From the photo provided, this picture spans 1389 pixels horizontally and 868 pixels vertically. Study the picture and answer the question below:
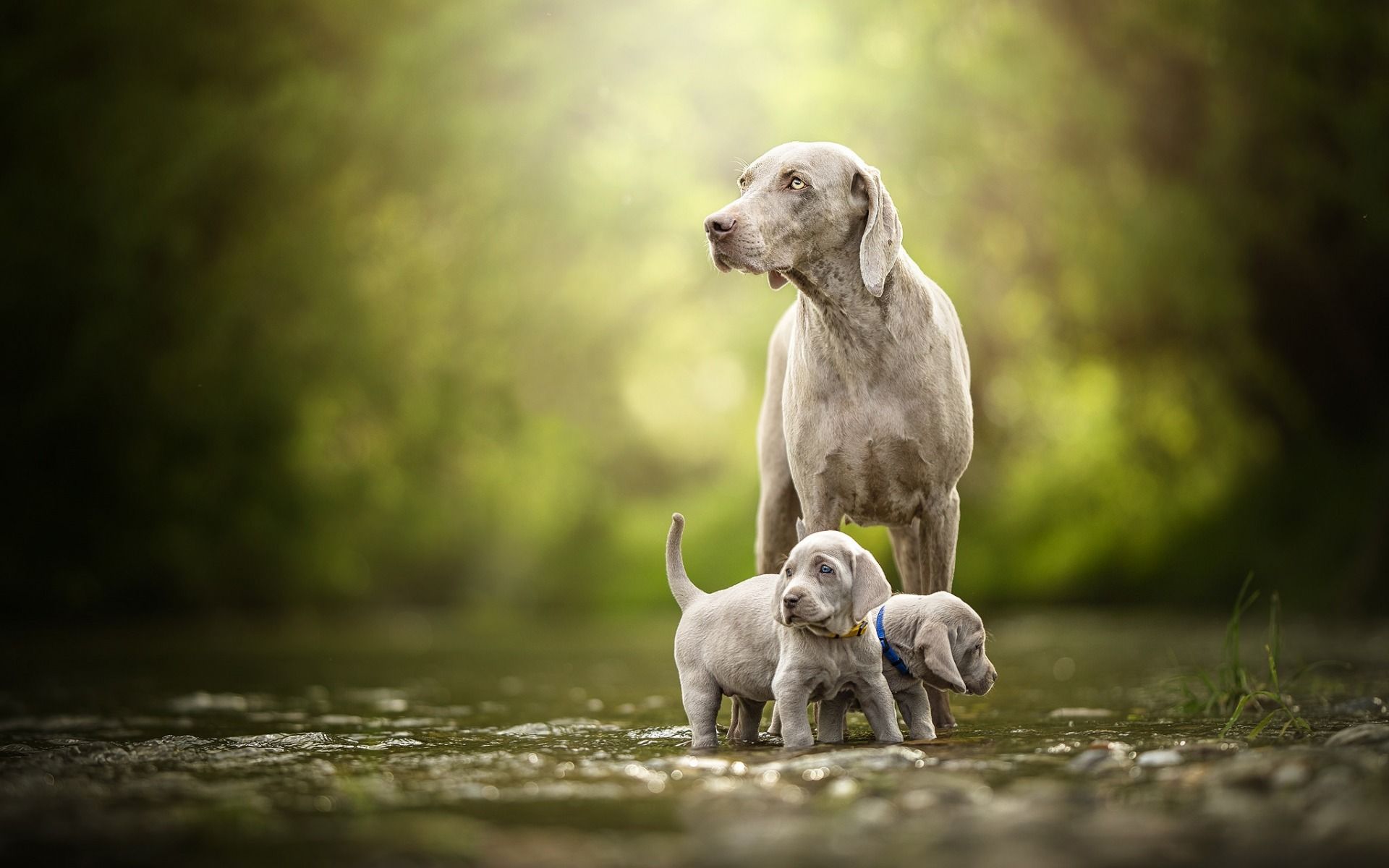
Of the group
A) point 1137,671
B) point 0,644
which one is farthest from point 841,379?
point 0,644

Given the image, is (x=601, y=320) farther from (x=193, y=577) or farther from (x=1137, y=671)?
(x=1137, y=671)

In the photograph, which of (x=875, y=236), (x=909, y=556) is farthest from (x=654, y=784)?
(x=909, y=556)

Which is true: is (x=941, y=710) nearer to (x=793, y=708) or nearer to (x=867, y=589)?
(x=793, y=708)

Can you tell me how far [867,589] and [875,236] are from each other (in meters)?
1.33

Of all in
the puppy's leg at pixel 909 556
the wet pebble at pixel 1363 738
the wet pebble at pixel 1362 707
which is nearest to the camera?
the wet pebble at pixel 1363 738

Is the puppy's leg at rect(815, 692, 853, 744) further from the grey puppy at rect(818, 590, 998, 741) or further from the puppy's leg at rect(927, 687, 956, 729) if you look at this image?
the puppy's leg at rect(927, 687, 956, 729)

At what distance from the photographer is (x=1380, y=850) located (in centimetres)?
262

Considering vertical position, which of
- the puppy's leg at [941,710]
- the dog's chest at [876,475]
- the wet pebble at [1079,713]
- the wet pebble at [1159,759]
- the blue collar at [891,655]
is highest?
the dog's chest at [876,475]

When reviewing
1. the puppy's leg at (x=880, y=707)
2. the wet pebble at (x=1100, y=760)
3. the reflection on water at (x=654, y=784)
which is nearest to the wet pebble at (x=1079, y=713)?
the reflection on water at (x=654, y=784)

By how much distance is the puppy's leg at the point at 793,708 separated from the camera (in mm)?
4559

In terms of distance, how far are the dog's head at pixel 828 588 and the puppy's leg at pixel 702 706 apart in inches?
20.3

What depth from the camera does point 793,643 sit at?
15.1 ft

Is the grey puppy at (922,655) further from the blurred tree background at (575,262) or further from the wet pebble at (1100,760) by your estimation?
the blurred tree background at (575,262)

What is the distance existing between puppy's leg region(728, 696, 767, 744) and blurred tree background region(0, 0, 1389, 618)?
893cm
